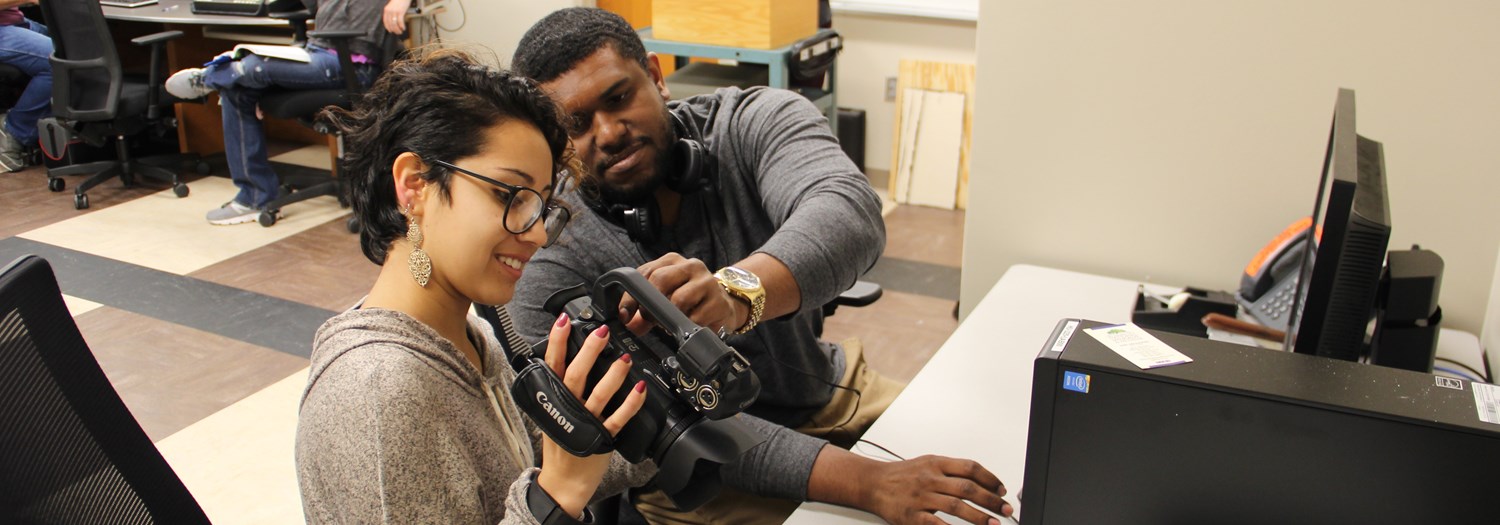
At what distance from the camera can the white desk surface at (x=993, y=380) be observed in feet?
4.61

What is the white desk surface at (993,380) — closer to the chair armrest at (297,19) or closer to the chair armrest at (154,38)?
the chair armrest at (297,19)

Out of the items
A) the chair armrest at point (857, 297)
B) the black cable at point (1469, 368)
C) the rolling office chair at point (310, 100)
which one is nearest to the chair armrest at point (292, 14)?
the rolling office chair at point (310, 100)

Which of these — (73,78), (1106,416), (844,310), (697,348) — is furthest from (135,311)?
(1106,416)

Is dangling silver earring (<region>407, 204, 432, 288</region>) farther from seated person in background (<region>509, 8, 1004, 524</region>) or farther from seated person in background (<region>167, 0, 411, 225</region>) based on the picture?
seated person in background (<region>167, 0, 411, 225</region>)

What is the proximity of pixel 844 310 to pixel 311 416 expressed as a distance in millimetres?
2670

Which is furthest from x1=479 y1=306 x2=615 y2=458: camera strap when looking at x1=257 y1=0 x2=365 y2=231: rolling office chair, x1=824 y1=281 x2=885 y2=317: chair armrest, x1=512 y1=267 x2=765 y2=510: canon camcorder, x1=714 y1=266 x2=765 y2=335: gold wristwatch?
x1=257 y1=0 x2=365 y2=231: rolling office chair

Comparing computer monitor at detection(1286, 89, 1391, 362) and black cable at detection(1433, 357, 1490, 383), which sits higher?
computer monitor at detection(1286, 89, 1391, 362)

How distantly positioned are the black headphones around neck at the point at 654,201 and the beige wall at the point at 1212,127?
705 millimetres

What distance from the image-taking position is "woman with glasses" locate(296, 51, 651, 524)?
3.30ft

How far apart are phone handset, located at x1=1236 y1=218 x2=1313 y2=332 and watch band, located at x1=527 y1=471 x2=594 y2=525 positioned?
122 cm

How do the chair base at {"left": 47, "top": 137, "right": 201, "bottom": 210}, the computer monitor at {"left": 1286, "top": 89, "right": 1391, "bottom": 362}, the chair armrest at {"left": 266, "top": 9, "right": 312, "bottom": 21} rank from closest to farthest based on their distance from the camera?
1. the computer monitor at {"left": 1286, "top": 89, "right": 1391, "bottom": 362}
2. the chair armrest at {"left": 266, "top": 9, "right": 312, "bottom": 21}
3. the chair base at {"left": 47, "top": 137, "right": 201, "bottom": 210}

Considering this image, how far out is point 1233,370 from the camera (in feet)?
3.10

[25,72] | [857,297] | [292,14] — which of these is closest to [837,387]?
[857,297]

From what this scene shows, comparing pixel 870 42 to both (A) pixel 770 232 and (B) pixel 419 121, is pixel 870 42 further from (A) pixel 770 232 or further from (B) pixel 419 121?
(B) pixel 419 121
